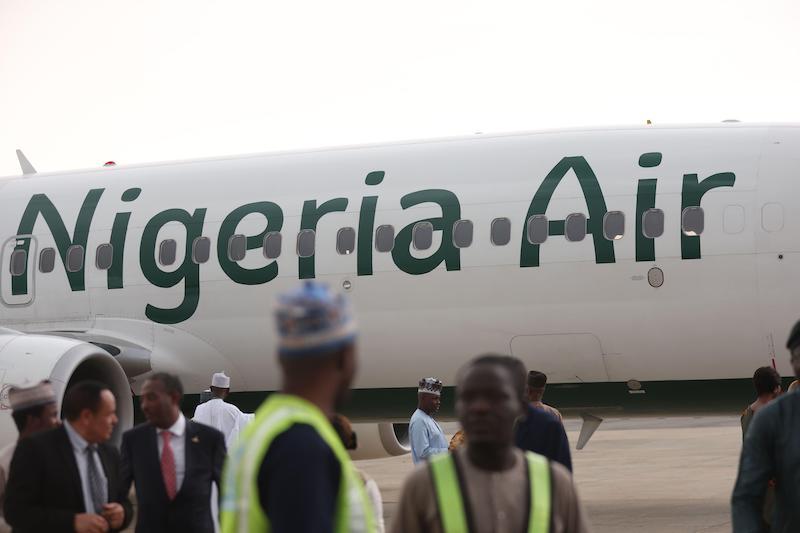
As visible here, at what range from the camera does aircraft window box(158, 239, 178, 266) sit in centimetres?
1226

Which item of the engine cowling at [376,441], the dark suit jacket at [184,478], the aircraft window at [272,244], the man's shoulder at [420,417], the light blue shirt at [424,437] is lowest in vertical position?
the engine cowling at [376,441]

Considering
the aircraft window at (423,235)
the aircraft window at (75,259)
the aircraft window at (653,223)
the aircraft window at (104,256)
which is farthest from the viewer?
the aircraft window at (75,259)

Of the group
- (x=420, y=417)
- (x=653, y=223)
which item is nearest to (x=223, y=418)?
(x=420, y=417)

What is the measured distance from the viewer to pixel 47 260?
1295 centimetres

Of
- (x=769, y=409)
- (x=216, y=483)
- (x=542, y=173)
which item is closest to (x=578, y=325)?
(x=542, y=173)

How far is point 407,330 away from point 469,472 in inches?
325

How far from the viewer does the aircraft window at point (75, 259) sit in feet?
41.8

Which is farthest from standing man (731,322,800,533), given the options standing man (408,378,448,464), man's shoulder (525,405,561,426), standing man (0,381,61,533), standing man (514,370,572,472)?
standing man (408,378,448,464)

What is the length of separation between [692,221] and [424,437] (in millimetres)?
3268

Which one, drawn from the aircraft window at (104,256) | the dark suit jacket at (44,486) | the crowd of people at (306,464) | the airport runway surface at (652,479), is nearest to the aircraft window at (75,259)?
the aircraft window at (104,256)

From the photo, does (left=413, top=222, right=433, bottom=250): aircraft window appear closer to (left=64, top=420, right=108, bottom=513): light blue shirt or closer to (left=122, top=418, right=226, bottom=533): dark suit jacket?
(left=122, top=418, right=226, bottom=533): dark suit jacket

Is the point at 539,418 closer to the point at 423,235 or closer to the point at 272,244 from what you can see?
the point at 423,235

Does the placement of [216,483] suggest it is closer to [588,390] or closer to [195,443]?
[195,443]

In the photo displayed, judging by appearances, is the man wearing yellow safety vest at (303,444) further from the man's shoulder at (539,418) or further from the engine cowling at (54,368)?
the engine cowling at (54,368)
